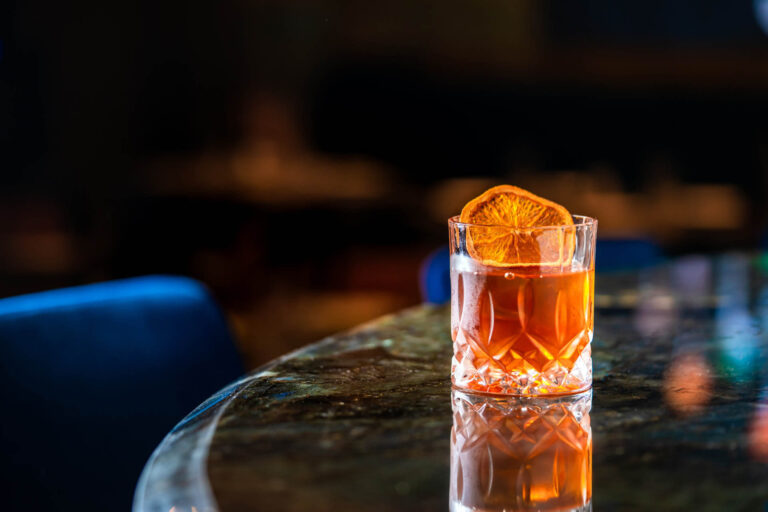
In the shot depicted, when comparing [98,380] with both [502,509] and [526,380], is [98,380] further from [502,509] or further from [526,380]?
[502,509]

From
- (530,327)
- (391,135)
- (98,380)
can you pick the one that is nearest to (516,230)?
(530,327)

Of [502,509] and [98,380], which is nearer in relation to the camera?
[502,509]

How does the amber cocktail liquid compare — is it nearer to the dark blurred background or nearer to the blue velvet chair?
the blue velvet chair

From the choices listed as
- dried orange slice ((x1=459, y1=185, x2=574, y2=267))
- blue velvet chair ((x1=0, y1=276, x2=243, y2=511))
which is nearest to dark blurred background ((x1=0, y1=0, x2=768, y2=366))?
blue velvet chair ((x1=0, y1=276, x2=243, y2=511))

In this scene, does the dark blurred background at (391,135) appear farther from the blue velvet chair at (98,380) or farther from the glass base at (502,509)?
the glass base at (502,509)

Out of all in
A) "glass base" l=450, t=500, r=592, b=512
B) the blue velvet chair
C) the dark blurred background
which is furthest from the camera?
the dark blurred background

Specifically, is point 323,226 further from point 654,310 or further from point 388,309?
point 654,310
